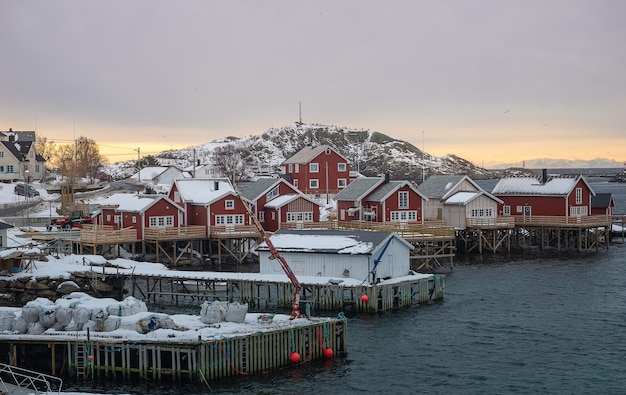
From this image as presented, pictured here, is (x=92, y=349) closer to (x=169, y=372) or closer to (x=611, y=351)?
(x=169, y=372)

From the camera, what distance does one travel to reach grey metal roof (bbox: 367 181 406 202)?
75.1 metres

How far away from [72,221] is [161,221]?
1212 centimetres

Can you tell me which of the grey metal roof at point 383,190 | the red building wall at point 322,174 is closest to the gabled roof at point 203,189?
the grey metal roof at point 383,190

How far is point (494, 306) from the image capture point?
5103 centimetres

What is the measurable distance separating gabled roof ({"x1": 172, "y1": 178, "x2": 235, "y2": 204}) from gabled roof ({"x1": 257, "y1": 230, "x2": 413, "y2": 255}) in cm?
1882

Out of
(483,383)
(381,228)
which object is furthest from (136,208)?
(483,383)

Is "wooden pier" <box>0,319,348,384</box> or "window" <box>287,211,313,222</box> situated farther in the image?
"window" <box>287,211,313,222</box>

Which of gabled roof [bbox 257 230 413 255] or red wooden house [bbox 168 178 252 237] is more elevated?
red wooden house [bbox 168 178 252 237]

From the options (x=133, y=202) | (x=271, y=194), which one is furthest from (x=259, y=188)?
(x=133, y=202)

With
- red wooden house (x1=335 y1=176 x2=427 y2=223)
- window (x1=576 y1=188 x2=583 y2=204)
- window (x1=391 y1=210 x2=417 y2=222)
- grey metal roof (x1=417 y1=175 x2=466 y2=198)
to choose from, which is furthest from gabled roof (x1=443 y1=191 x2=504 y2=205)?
window (x1=576 y1=188 x2=583 y2=204)

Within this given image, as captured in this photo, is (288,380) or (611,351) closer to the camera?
(288,380)

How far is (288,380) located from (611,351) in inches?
633

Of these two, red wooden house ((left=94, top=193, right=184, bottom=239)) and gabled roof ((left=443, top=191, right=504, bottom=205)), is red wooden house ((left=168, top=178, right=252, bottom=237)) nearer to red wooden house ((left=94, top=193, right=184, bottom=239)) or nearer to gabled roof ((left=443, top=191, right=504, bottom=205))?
red wooden house ((left=94, top=193, right=184, bottom=239))

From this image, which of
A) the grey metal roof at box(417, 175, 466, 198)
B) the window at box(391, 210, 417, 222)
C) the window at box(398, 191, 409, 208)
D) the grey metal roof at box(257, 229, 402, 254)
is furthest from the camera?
the grey metal roof at box(417, 175, 466, 198)
